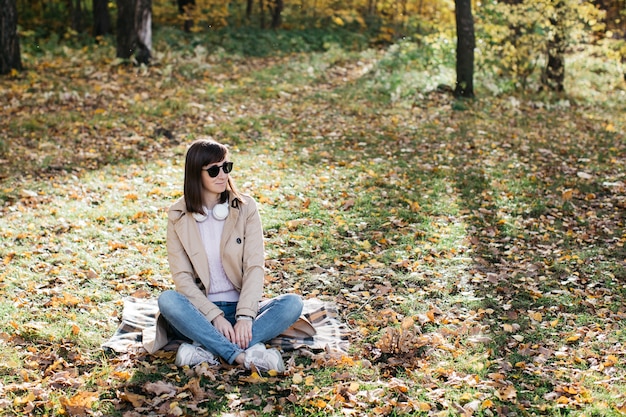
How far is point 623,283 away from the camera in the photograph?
5.52 metres

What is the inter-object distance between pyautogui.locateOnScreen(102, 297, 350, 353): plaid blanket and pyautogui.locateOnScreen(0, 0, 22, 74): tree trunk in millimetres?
8720

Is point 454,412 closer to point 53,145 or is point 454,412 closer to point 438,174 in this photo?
point 438,174

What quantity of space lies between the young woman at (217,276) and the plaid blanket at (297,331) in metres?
0.18

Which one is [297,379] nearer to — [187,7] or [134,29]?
[134,29]

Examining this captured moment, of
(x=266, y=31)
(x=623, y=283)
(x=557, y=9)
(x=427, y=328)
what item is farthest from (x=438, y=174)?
(x=266, y=31)

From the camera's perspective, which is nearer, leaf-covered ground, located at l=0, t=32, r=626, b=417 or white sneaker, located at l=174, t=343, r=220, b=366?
leaf-covered ground, located at l=0, t=32, r=626, b=417

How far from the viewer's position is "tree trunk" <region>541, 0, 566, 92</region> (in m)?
12.6

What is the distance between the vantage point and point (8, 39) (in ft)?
38.4

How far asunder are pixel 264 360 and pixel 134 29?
10.8m

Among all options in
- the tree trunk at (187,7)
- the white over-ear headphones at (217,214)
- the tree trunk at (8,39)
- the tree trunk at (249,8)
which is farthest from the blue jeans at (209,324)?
the tree trunk at (249,8)

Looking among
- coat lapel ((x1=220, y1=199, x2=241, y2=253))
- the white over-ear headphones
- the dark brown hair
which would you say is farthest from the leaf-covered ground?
the dark brown hair

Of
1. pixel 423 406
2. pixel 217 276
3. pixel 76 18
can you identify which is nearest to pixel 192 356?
pixel 217 276

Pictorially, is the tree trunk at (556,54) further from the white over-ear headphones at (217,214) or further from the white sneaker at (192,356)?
the white sneaker at (192,356)

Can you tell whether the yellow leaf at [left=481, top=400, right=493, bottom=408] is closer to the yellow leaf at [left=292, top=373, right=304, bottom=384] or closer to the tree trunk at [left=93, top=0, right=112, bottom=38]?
the yellow leaf at [left=292, top=373, right=304, bottom=384]
